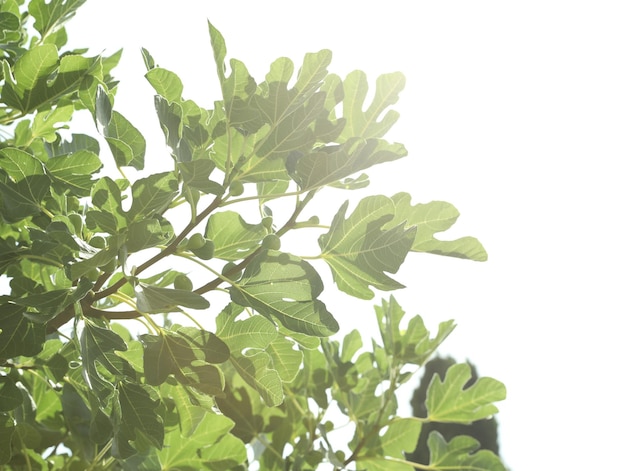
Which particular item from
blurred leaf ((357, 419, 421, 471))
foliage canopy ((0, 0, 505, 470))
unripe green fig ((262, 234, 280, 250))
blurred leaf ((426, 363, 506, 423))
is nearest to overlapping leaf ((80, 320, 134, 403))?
foliage canopy ((0, 0, 505, 470))

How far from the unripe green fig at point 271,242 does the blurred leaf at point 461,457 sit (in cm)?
97

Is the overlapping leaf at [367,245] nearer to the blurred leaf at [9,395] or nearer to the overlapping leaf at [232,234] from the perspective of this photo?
the overlapping leaf at [232,234]

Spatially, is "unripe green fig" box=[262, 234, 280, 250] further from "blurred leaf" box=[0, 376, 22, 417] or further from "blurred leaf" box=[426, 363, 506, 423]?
"blurred leaf" box=[426, 363, 506, 423]

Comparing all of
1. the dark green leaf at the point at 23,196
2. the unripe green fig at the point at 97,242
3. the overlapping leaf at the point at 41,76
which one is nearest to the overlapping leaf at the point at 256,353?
the unripe green fig at the point at 97,242

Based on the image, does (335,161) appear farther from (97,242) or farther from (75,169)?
(75,169)

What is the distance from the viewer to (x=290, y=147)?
3.11ft

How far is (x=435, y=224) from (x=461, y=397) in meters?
0.82

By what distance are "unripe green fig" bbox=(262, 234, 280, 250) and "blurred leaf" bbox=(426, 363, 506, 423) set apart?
90 cm

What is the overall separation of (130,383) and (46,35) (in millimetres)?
688

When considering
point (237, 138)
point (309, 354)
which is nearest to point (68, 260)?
point (237, 138)

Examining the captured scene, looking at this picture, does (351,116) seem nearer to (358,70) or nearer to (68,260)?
(358,70)

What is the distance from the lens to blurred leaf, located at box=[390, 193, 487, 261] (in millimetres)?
993

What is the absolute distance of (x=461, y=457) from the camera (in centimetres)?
168

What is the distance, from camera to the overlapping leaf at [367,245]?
915 mm
